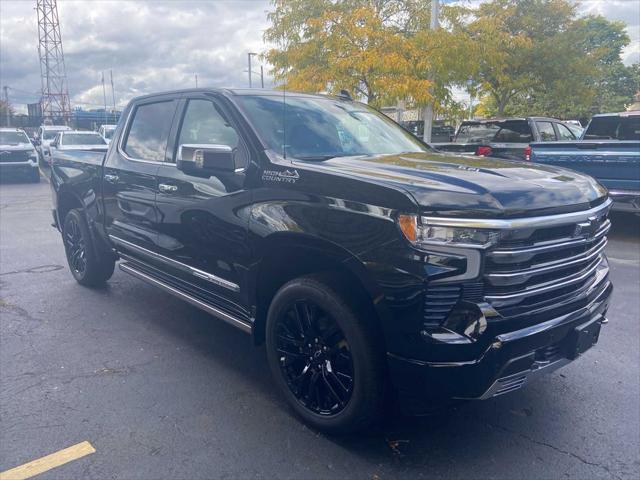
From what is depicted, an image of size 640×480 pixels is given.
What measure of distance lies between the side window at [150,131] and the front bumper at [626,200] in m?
6.35

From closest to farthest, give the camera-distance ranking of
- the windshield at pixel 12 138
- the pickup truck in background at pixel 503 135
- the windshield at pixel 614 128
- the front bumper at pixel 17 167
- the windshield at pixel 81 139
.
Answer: the windshield at pixel 614 128
the pickup truck in background at pixel 503 135
the front bumper at pixel 17 167
the windshield at pixel 12 138
the windshield at pixel 81 139

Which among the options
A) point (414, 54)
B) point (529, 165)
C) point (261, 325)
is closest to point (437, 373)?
point (261, 325)

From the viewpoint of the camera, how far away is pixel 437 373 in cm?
261

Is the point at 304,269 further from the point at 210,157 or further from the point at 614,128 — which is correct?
the point at 614,128

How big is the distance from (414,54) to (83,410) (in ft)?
38.7

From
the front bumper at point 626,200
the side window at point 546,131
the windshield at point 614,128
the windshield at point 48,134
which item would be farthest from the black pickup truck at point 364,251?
the windshield at point 48,134

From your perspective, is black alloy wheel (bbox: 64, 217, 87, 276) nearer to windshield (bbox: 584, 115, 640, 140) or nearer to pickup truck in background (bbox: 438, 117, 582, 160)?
pickup truck in background (bbox: 438, 117, 582, 160)

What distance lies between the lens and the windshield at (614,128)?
9.58 m

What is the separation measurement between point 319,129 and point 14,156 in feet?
57.7

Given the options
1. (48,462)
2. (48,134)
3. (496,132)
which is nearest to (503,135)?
(496,132)

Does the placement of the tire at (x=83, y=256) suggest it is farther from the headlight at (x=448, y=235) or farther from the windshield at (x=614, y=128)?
the windshield at (x=614, y=128)

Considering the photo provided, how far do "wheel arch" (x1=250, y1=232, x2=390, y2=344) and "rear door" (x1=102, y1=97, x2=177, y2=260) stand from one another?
4.37 ft

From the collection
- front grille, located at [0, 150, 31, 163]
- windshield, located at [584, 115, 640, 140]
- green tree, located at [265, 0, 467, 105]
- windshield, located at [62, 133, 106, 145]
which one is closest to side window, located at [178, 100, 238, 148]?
windshield, located at [584, 115, 640, 140]

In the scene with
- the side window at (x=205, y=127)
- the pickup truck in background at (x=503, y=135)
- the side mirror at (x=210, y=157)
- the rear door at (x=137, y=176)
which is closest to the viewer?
the side mirror at (x=210, y=157)
